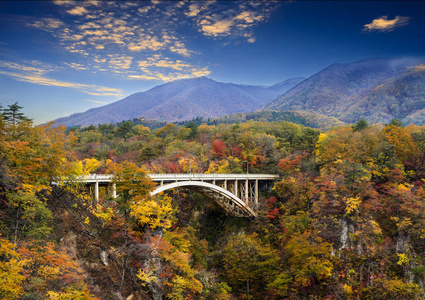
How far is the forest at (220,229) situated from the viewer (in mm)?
15812

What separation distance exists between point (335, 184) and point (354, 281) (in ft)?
30.2

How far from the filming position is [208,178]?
31.9m

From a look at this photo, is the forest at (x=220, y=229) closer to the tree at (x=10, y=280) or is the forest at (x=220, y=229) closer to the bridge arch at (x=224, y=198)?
the tree at (x=10, y=280)

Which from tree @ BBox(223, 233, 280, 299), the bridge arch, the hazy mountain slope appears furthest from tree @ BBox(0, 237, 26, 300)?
the hazy mountain slope

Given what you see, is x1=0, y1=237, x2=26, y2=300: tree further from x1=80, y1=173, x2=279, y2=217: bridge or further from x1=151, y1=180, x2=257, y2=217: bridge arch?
x1=151, y1=180, x2=257, y2=217: bridge arch

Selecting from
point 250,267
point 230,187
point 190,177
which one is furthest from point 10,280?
point 230,187

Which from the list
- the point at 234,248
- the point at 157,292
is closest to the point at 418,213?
the point at 234,248

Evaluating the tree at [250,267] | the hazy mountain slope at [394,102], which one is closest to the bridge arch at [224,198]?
the tree at [250,267]

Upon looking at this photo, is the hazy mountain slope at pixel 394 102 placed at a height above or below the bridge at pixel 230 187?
above

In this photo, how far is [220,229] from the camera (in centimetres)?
3825

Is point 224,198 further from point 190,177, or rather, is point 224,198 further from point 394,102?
point 394,102

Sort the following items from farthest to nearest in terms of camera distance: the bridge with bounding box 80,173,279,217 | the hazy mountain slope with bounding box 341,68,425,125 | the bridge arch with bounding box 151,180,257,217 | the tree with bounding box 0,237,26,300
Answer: the hazy mountain slope with bounding box 341,68,425,125
the bridge arch with bounding box 151,180,257,217
the bridge with bounding box 80,173,279,217
the tree with bounding box 0,237,26,300

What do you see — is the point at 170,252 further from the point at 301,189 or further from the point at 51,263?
the point at 301,189

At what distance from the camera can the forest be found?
15812 millimetres
